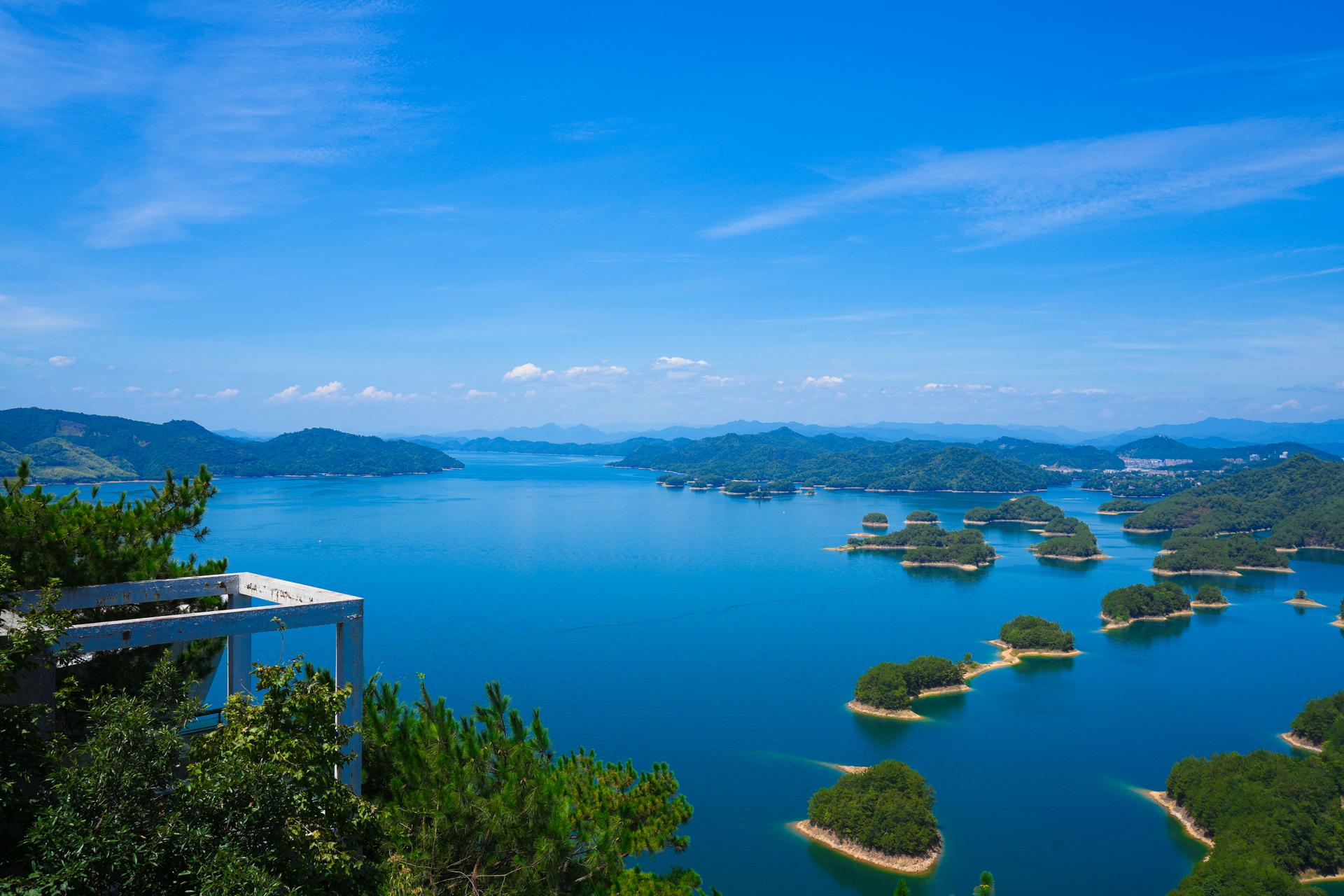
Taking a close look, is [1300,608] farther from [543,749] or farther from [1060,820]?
[543,749]

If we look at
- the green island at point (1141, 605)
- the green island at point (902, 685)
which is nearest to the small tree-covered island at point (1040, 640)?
the green island at point (902, 685)

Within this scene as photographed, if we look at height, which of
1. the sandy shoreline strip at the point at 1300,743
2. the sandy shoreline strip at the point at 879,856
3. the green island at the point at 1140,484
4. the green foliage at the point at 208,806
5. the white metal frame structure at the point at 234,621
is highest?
the white metal frame structure at the point at 234,621

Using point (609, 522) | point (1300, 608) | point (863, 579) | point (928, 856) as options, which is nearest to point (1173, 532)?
point (1300, 608)

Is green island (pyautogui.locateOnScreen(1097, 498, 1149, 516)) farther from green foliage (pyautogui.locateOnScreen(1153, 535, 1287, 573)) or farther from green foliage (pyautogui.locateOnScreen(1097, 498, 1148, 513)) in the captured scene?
green foliage (pyautogui.locateOnScreen(1153, 535, 1287, 573))

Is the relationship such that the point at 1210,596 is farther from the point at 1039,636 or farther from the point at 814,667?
the point at 814,667

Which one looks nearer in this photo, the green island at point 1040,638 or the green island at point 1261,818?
the green island at point 1261,818

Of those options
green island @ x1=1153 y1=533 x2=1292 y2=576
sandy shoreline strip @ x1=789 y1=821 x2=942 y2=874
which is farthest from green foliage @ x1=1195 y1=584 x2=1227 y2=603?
sandy shoreline strip @ x1=789 y1=821 x2=942 y2=874

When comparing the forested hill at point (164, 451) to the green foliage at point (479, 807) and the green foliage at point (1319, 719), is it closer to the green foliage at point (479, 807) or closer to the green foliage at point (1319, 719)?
the green foliage at point (479, 807)
